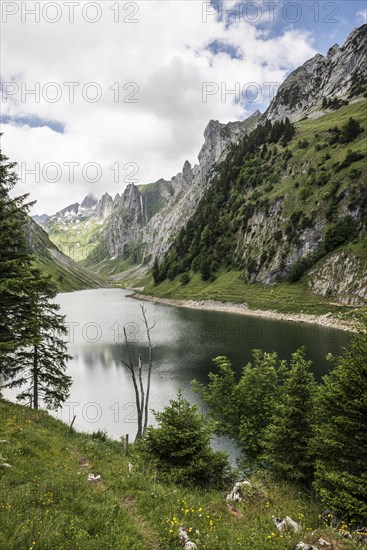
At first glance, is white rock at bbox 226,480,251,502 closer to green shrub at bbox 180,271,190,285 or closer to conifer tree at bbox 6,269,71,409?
conifer tree at bbox 6,269,71,409

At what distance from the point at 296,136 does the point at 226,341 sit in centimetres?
13095

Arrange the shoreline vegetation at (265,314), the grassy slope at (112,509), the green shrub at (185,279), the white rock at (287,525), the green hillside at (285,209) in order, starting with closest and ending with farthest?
the grassy slope at (112,509), the white rock at (287,525), the shoreline vegetation at (265,314), the green hillside at (285,209), the green shrub at (185,279)

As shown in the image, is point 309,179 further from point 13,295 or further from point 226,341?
point 13,295

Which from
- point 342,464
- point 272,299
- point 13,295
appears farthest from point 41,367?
point 272,299

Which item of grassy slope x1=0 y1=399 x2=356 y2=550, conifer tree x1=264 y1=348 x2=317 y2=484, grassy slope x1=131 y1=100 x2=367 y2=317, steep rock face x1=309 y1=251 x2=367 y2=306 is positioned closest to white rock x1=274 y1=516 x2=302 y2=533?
grassy slope x1=0 y1=399 x2=356 y2=550

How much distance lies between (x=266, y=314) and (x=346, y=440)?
258 feet

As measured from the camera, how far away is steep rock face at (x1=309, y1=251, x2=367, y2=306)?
78688 millimetres

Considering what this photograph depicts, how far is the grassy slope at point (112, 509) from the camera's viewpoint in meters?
8.91

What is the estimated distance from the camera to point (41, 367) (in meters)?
26.3

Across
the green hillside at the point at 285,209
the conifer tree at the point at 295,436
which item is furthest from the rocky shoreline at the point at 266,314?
the conifer tree at the point at 295,436

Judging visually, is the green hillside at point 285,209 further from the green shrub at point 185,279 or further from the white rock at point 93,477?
the white rock at point 93,477

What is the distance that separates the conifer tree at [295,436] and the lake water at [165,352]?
1093cm

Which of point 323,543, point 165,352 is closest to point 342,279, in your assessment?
point 165,352

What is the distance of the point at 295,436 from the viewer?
16.7m
